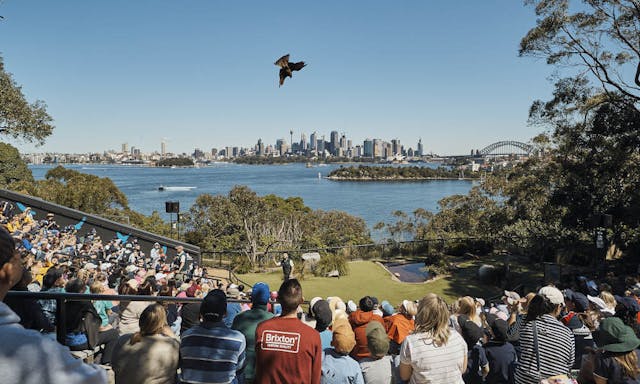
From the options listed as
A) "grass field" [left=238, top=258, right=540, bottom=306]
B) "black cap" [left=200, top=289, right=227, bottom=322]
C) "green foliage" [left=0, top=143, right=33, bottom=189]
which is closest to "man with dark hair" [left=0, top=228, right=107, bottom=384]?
"black cap" [left=200, top=289, right=227, bottom=322]

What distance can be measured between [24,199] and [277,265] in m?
10.6

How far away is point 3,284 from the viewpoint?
4.14ft

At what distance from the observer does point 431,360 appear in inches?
116

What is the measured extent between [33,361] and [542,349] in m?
3.70

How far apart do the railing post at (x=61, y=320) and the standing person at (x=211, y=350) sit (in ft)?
2.33

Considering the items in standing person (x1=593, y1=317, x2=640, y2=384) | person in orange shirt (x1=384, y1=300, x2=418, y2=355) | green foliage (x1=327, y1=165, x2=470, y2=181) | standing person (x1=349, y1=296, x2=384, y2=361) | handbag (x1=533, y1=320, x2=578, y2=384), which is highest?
standing person (x1=593, y1=317, x2=640, y2=384)

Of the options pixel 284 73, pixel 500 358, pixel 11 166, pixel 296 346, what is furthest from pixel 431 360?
pixel 11 166

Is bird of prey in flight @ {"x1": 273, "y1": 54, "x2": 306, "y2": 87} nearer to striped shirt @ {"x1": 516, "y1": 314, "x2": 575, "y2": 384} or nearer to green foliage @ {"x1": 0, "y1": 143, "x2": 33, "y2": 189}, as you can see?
striped shirt @ {"x1": 516, "y1": 314, "x2": 575, "y2": 384}

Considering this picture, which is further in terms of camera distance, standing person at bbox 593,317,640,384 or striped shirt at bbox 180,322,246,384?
standing person at bbox 593,317,640,384

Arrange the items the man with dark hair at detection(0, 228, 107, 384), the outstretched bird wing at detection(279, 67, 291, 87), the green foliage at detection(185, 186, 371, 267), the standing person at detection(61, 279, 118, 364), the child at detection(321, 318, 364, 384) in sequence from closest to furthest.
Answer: the man with dark hair at detection(0, 228, 107, 384) → the standing person at detection(61, 279, 118, 364) → the child at detection(321, 318, 364, 384) → the outstretched bird wing at detection(279, 67, 291, 87) → the green foliage at detection(185, 186, 371, 267)

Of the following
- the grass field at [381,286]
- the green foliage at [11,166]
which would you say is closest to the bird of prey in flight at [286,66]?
the grass field at [381,286]

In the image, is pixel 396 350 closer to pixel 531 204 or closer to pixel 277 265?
pixel 277 265

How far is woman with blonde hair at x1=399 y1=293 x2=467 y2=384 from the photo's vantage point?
294 cm

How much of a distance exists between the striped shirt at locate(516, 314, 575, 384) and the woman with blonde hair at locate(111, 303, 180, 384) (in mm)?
2778
